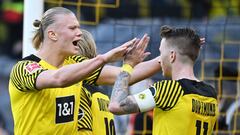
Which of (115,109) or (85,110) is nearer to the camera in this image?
(115,109)

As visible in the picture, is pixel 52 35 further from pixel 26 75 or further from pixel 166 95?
pixel 166 95

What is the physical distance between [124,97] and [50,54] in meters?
0.64

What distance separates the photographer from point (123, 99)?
17.4ft

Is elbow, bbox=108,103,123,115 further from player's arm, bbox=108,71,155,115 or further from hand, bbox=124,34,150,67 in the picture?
hand, bbox=124,34,150,67

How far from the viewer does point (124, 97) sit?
5.33m

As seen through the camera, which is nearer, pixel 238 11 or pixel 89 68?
pixel 89 68

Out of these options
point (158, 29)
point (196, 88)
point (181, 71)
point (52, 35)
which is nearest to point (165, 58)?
point (181, 71)

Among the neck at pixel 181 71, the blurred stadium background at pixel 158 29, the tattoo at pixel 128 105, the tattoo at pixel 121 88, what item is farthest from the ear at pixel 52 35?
the blurred stadium background at pixel 158 29

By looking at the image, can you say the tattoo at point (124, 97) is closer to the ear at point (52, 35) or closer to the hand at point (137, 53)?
the hand at point (137, 53)

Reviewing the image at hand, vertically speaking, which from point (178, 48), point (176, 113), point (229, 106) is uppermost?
point (178, 48)

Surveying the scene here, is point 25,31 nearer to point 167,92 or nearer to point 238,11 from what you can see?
point 167,92

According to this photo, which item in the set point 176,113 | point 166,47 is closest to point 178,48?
point 166,47

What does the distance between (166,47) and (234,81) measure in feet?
11.4

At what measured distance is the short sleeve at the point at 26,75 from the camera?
541 cm
